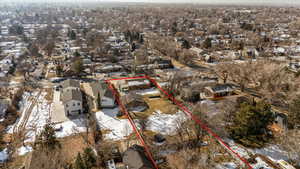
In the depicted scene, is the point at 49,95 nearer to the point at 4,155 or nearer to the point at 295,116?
the point at 4,155

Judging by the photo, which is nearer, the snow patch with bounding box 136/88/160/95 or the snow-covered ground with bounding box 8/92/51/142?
the snow-covered ground with bounding box 8/92/51/142

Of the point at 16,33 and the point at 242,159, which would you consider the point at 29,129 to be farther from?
the point at 16,33

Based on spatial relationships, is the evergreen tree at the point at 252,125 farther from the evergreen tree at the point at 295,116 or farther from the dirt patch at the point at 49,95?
the dirt patch at the point at 49,95

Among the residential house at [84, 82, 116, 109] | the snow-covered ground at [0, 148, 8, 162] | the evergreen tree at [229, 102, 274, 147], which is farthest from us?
the residential house at [84, 82, 116, 109]

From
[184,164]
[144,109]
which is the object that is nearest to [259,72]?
[144,109]

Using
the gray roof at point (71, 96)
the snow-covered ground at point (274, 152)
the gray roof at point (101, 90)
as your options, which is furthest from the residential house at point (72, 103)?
the snow-covered ground at point (274, 152)

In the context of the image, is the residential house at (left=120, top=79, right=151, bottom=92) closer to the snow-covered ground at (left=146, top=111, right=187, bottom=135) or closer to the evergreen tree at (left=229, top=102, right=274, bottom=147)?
the snow-covered ground at (left=146, top=111, right=187, bottom=135)

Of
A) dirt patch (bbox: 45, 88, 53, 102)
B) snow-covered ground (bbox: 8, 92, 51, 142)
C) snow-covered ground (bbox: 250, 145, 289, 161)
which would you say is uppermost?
dirt patch (bbox: 45, 88, 53, 102)

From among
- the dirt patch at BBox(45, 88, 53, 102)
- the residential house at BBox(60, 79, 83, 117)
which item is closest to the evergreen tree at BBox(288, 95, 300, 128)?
the residential house at BBox(60, 79, 83, 117)
